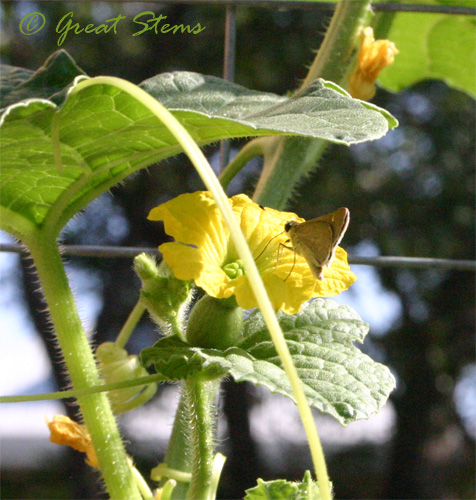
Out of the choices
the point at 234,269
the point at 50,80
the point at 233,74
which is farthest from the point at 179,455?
the point at 233,74

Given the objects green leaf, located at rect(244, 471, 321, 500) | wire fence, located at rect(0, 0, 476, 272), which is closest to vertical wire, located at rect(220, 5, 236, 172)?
wire fence, located at rect(0, 0, 476, 272)

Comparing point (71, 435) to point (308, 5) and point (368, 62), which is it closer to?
point (368, 62)

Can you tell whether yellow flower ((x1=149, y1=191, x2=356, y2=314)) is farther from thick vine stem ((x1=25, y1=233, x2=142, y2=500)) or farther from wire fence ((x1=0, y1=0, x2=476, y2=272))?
wire fence ((x1=0, y1=0, x2=476, y2=272))

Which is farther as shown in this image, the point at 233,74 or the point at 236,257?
the point at 233,74

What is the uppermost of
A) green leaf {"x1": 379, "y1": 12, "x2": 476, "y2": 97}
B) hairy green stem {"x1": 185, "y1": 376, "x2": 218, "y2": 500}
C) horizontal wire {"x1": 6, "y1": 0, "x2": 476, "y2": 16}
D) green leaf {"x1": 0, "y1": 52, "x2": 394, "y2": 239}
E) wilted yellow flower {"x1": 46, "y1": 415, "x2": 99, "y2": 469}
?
green leaf {"x1": 379, "y1": 12, "x2": 476, "y2": 97}

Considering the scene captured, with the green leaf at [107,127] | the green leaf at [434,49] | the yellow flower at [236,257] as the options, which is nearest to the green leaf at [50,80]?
the green leaf at [107,127]

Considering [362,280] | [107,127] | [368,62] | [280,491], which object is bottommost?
[280,491]

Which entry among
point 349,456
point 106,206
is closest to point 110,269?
point 106,206
